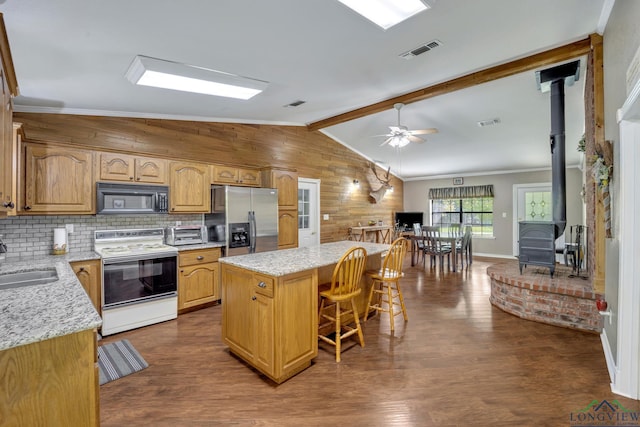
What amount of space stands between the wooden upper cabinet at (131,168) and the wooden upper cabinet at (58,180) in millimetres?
134

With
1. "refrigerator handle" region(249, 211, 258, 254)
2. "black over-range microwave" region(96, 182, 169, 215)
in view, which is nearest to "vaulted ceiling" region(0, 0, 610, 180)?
"black over-range microwave" region(96, 182, 169, 215)

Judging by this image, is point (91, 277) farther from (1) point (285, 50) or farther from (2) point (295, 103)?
(2) point (295, 103)

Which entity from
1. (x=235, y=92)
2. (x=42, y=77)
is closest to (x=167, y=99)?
(x=235, y=92)

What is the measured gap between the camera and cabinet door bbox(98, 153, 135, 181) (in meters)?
3.27

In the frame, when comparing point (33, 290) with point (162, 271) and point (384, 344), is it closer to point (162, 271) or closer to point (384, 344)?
point (162, 271)

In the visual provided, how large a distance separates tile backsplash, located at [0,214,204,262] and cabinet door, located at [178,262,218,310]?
846 mm

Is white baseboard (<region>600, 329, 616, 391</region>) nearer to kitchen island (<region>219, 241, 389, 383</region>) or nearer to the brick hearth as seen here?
the brick hearth

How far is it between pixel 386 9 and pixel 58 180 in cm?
347

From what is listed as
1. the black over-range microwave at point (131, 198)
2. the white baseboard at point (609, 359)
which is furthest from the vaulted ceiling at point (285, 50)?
the white baseboard at point (609, 359)

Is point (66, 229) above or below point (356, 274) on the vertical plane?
above

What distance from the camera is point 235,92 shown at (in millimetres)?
3195

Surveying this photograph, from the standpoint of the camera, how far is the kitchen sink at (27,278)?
2226 mm

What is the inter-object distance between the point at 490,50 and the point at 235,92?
2.68 m

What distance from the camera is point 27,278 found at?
7.79 ft
